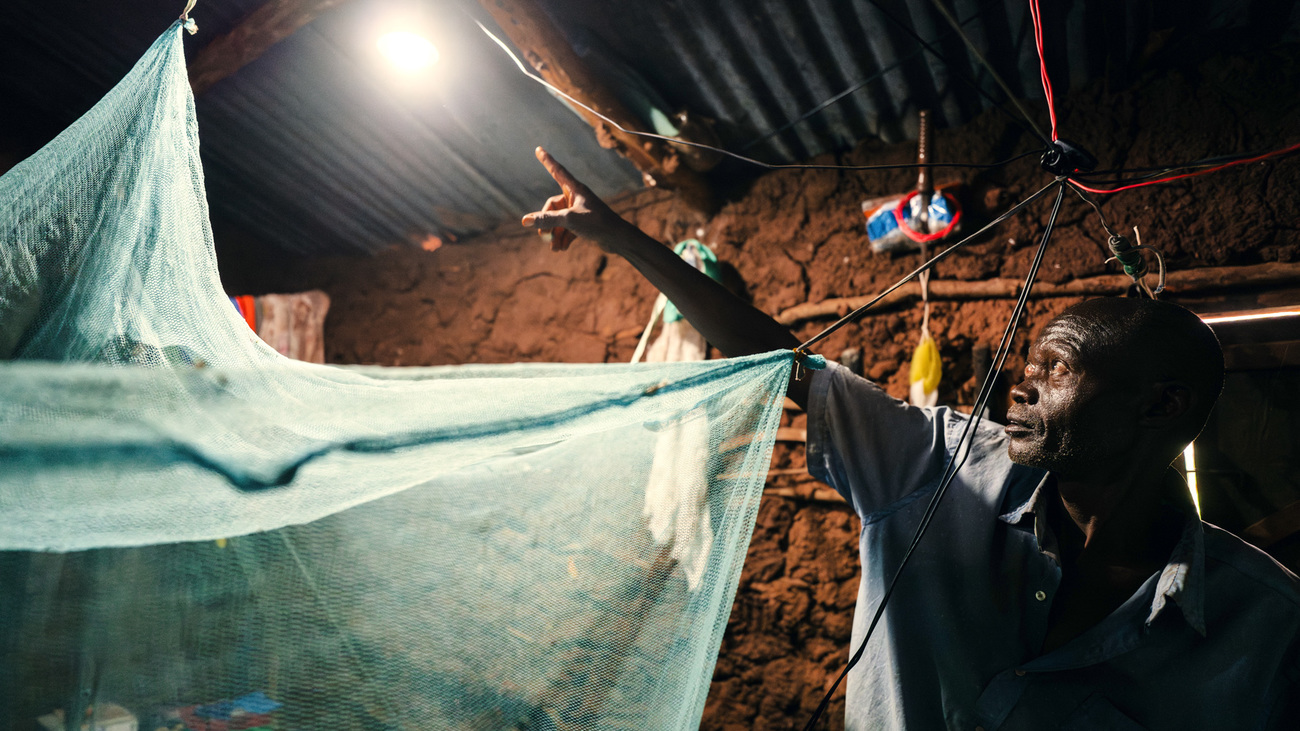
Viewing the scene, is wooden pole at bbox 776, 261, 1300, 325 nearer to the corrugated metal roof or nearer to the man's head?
the corrugated metal roof

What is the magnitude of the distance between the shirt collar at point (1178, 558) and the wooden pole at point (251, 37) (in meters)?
2.79

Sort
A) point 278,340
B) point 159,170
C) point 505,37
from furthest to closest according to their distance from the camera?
point 278,340
point 505,37
point 159,170

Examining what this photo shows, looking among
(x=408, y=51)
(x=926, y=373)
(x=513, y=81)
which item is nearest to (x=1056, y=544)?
(x=926, y=373)

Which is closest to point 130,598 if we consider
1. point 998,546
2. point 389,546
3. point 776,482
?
point 389,546

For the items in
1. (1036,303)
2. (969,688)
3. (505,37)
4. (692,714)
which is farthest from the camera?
(505,37)

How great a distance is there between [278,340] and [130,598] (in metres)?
3.27

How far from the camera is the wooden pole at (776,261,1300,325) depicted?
1.98m

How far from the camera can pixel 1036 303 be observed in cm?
232

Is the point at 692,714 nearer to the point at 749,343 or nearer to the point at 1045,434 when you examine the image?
the point at 749,343

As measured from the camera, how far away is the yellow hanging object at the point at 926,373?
7.85ft

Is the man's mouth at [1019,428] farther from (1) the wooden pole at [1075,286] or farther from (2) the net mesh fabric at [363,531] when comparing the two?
(1) the wooden pole at [1075,286]

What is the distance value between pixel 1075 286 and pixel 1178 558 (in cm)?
128

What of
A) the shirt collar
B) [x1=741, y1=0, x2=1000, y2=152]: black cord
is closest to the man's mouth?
the shirt collar

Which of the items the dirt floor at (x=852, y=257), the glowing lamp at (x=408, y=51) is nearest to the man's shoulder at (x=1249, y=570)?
the dirt floor at (x=852, y=257)
